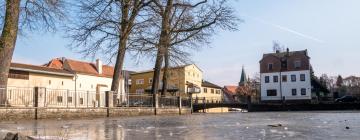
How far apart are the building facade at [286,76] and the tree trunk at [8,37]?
69.9 metres

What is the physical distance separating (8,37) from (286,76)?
72665 mm

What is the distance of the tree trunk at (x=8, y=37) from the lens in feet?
63.9

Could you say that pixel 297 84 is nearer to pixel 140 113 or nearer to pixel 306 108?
pixel 306 108

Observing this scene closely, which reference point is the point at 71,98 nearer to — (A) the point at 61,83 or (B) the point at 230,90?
(A) the point at 61,83

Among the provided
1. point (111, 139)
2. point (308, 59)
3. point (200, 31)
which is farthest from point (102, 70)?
point (111, 139)

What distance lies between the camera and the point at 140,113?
89.6 feet

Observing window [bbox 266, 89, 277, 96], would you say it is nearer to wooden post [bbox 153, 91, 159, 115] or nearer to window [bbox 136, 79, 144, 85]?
window [bbox 136, 79, 144, 85]

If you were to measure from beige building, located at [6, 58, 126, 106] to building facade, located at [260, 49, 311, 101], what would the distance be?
31.3 metres

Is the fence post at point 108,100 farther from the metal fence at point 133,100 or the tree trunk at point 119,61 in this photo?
the tree trunk at point 119,61

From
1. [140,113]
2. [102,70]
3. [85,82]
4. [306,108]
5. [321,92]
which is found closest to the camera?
[140,113]

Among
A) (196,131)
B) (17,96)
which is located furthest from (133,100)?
(196,131)

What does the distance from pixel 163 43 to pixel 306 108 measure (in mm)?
31248

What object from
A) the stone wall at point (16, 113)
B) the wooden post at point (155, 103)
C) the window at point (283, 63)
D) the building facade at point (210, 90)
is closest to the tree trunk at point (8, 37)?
the stone wall at point (16, 113)

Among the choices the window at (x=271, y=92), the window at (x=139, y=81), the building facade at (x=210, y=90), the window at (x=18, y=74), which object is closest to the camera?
the window at (x=18, y=74)
